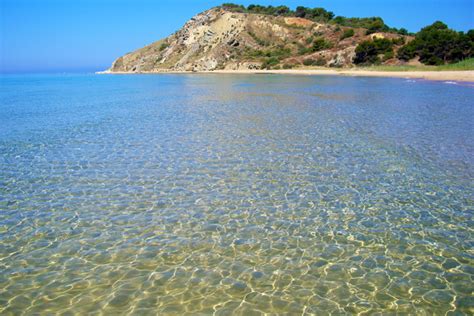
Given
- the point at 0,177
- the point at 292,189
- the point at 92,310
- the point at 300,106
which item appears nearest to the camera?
the point at 92,310

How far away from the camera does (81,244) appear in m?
7.42

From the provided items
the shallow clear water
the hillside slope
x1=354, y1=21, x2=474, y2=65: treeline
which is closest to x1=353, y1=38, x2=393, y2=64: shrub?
x1=354, y1=21, x2=474, y2=65: treeline

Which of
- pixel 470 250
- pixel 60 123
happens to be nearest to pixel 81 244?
pixel 470 250

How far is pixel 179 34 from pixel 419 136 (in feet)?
488

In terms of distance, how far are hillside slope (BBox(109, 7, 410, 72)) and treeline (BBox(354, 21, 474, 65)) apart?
8.69ft

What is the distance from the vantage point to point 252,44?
395ft

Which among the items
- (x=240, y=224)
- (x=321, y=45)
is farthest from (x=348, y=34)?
(x=240, y=224)

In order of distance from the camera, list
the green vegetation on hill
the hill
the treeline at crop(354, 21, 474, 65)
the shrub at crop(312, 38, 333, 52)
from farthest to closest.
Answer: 1. the shrub at crop(312, 38, 333, 52)
2. the hill
3. the treeline at crop(354, 21, 474, 65)
4. the green vegetation on hill

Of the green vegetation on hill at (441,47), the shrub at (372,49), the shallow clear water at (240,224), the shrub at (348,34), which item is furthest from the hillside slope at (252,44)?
the shallow clear water at (240,224)

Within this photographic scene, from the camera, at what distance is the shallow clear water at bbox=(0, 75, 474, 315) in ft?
19.0

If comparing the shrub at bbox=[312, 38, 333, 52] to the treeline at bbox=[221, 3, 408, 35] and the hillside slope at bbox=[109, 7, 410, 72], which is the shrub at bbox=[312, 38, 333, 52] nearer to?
the hillside slope at bbox=[109, 7, 410, 72]

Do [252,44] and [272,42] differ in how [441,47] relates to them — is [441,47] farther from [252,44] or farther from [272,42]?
[252,44]

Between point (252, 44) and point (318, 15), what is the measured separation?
110 feet

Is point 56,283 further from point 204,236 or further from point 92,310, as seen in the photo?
point 204,236
